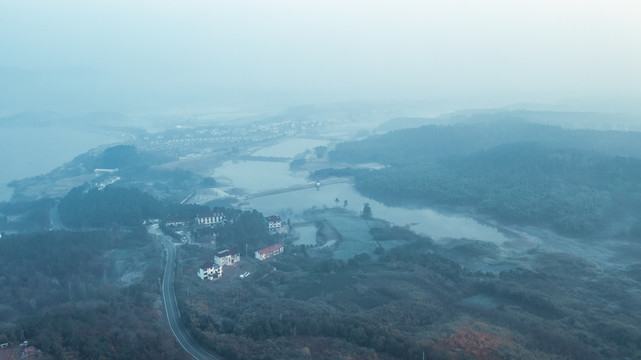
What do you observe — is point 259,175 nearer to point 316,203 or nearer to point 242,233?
point 316,203

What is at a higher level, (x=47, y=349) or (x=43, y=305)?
(x=47, y=349)

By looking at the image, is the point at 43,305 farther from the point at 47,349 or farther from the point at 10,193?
the point at 10,193

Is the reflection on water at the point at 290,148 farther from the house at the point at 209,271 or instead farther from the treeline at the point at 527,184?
the house at the point at 209,271

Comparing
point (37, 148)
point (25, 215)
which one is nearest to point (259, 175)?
point (25, 215)

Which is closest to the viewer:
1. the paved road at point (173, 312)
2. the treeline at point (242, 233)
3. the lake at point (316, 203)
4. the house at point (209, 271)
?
the paved road at point (173, 312)

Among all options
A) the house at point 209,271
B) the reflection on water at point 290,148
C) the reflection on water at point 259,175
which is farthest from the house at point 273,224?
the reflection on water at point 290,148

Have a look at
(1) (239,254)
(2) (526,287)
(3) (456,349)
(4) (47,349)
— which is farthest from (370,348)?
(1) (239,254)
